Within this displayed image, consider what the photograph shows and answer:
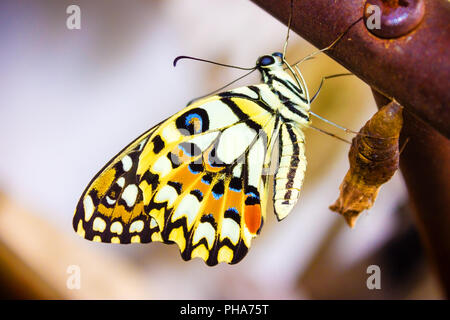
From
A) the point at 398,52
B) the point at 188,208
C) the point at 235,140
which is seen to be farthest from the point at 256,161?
the point at 398,52


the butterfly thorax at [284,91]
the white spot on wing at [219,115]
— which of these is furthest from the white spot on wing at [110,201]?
the butterfly thorax at [284,91]

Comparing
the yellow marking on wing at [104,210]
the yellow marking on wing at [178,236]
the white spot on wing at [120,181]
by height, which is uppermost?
the white spot on wing at [120,181]

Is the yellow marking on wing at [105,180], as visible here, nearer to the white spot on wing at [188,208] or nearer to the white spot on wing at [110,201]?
the white spot on wing at [110,201]
